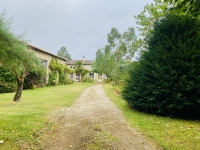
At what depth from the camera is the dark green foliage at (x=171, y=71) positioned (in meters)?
6.07

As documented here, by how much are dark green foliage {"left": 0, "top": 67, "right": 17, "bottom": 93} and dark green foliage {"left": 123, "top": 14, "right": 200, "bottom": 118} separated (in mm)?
14912

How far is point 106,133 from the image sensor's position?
4.66m

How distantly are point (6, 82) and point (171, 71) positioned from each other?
17236 millimetres

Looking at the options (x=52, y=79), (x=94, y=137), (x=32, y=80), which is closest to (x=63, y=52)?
(x=52, y=79)

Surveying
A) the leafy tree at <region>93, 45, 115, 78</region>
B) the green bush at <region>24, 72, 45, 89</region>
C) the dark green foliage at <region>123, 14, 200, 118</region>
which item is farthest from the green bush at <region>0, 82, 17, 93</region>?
the leafy tree at <region>93, 45, 115, 78</region>

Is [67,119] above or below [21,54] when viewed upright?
below

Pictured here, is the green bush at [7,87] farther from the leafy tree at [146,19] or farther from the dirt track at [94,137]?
the leafy tree at [146,19]

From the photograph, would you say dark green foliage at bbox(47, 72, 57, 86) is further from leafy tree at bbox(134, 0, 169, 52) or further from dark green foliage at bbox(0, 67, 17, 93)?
leafy tree at bbox(134, 0, 169, 52)

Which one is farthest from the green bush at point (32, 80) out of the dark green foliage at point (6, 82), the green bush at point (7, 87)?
the green bush at point (7, 87)

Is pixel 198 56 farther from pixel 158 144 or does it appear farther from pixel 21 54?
pixel 21 54

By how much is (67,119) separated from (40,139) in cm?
216

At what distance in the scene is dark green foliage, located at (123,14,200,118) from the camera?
6066mm

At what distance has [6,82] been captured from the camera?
660 inches

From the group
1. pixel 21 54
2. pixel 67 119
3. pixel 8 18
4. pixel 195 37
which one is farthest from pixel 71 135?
pixel 195 37
